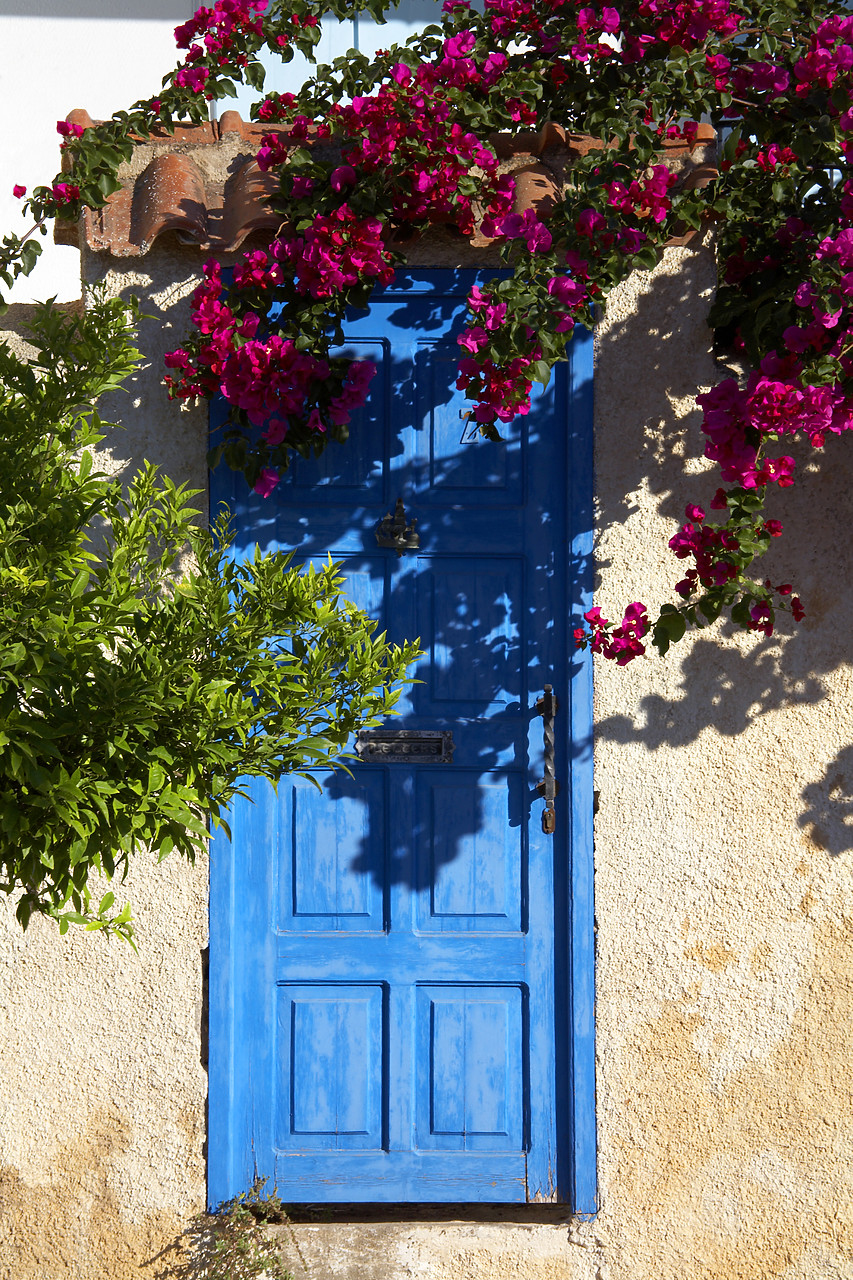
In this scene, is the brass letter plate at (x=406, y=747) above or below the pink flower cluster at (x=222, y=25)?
below

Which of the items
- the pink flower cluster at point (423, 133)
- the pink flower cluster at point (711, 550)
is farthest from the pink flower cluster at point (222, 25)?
the pink flower cluster at point (711, 550)

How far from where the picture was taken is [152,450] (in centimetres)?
279

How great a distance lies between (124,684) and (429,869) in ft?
5.42

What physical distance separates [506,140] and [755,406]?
116 cm

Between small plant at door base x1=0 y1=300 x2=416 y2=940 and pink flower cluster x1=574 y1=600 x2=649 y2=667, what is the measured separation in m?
1.11

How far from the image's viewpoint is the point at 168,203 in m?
2.67

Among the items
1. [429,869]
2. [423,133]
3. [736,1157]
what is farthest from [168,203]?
[736,1157]

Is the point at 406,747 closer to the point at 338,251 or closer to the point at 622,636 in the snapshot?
the point at 622,636

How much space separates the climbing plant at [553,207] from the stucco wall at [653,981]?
223 mm

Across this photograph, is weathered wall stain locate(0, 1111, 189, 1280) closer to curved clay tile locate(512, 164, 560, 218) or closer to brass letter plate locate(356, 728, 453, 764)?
brass letter plate locate(356, 728, 453, 764)

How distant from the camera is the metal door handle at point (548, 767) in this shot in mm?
2730

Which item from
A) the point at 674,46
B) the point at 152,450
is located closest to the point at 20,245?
the point at 152,450

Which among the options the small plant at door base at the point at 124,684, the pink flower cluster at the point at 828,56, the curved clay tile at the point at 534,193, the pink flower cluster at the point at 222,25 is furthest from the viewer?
the pink flower cluster at the point at 222,25

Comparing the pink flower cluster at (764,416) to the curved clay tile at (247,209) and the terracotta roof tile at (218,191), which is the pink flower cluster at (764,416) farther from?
the curved clay tile at (247,209)
